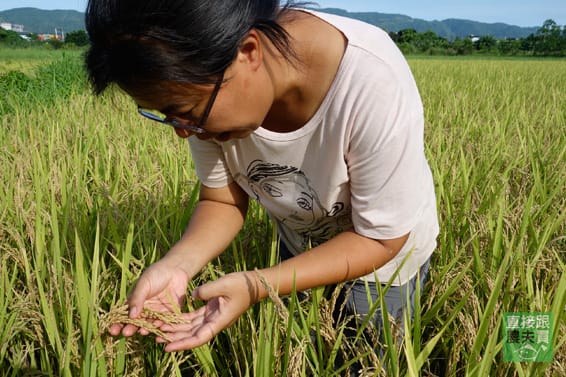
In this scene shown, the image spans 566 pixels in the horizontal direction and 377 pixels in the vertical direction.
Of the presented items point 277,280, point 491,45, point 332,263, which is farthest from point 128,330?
point 491,45

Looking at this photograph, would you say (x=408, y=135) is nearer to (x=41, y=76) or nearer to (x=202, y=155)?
(x=202, y=155)

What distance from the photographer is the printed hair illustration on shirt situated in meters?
1.04

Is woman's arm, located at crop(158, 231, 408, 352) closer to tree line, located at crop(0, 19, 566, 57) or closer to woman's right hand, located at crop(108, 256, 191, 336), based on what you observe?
woman's right hand, located at crop(108, 256, 191, 336)

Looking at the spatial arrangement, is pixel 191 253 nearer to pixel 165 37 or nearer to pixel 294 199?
pixel 294 199

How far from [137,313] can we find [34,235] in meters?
0.65

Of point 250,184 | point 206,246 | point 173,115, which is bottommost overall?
point 206,246

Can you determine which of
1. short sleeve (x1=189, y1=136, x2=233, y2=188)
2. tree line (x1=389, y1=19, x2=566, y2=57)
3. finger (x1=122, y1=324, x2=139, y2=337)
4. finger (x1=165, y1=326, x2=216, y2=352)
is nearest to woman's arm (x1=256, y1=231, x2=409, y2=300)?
finger (x1=165, y1=326, x2=216, y2=352)

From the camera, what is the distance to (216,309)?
33.6 inches

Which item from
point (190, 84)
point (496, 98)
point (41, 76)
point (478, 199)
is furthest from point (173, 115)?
point (41, 76)

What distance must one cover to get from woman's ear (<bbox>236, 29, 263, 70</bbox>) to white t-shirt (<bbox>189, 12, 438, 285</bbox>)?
0.16 metres

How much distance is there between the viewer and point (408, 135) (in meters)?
0.83

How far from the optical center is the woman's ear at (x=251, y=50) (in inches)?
29.1

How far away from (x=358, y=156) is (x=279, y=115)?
7.2 inches

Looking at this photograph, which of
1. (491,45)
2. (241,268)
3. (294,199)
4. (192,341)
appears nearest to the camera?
(192,341)
